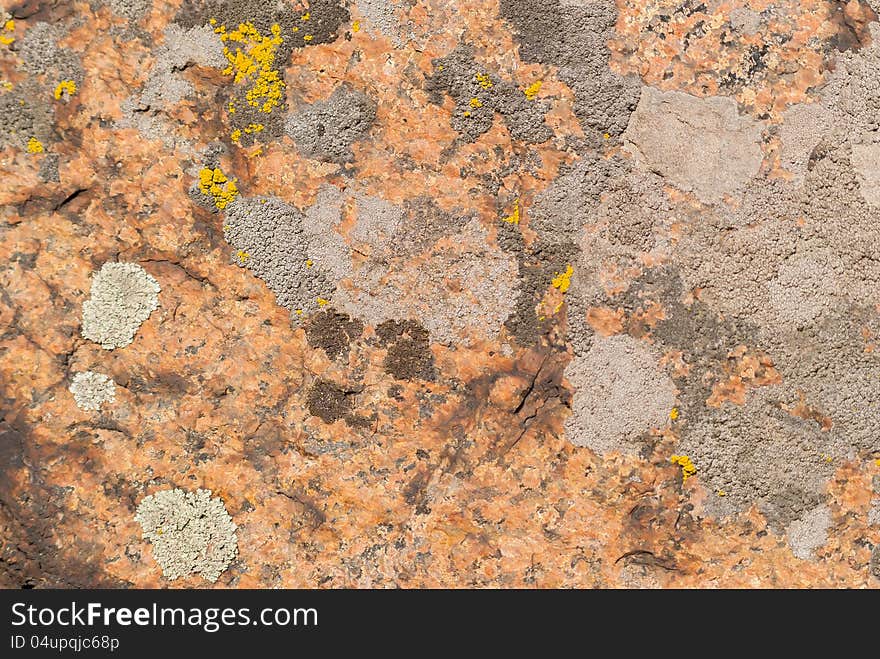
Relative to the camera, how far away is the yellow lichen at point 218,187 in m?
4.27

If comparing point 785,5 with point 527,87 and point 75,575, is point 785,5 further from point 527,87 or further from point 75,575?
point 75,575

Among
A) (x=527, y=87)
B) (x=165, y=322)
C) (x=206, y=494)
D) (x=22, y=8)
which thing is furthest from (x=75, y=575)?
(x=527, y=87)

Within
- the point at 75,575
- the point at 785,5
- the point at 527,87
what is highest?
the point at 785,5

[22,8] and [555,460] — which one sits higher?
[22,8]

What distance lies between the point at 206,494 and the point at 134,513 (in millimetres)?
413

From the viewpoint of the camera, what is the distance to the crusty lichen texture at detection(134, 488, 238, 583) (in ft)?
14.2

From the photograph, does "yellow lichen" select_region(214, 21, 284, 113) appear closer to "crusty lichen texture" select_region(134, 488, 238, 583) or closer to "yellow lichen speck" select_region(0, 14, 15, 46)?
"yellow lichen speck" select_region(0, 14, 15, 46)

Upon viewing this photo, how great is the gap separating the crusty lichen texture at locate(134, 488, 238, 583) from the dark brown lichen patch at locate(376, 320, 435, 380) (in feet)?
4.14

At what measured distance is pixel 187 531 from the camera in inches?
171

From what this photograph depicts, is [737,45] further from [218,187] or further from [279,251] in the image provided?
[218,187]

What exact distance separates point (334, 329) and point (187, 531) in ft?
4.60

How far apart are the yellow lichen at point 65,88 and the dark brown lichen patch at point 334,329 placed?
1.78m

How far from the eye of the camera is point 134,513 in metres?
4.34

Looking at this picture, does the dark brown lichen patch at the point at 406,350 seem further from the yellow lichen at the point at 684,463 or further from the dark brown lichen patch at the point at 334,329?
the yellow lichen at the point at 684,463
